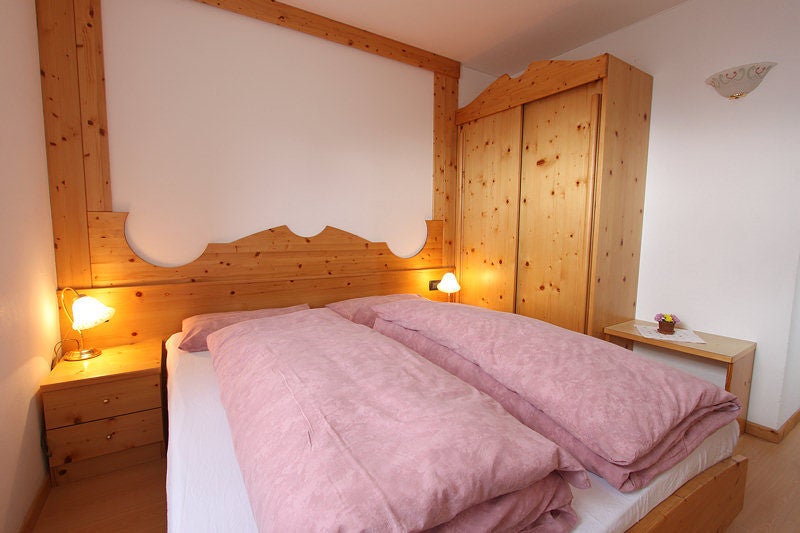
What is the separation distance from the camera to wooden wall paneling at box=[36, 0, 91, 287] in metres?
1.83

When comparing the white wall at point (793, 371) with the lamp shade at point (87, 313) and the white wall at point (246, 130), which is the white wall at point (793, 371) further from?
the lamp shade at point (87, 313)

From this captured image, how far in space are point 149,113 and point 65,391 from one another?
→ 146 centimetres

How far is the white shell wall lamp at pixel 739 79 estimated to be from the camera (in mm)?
1913

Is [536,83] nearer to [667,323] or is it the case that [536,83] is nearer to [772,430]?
[667,323]

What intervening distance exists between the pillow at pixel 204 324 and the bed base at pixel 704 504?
1.89 meters

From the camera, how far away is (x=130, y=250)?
208 centimetres

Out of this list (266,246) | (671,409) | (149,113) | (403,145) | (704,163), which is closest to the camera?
(671,409)

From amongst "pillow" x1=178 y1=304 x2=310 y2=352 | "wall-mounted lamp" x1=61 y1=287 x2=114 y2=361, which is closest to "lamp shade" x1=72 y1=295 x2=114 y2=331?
"wall-mounted lamp" x1=61 y1=287 x2=114 y2=361

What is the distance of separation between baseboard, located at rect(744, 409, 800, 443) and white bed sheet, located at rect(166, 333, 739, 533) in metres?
1.30

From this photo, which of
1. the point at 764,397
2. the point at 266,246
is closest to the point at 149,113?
the point at 266,246

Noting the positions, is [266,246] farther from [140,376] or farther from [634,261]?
[634,261]

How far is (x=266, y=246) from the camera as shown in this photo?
2428mm

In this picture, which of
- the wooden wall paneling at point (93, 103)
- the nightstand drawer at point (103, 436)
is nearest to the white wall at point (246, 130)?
the wooden wall paneling at point (93, 103)

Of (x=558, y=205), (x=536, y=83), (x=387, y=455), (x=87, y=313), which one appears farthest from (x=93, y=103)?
(x=558, y=205)
